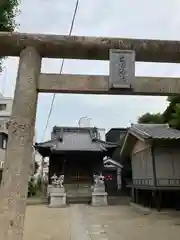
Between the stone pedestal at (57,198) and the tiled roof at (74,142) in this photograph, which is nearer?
the stone pedestal at (57,198)

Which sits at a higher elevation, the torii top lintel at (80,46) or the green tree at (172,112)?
the green tree at (172,112)

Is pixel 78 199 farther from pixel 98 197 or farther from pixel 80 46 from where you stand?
pixel 80 46

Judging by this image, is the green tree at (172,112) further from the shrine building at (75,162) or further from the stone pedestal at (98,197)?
the stone pedestal at (98,197)

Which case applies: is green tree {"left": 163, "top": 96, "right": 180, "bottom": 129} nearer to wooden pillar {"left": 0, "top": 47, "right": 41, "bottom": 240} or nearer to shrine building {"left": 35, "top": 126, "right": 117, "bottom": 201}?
shrine building {"left": 35, "top": 126, "right": 117, "bottom": 201}

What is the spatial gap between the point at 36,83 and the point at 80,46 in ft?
3.35

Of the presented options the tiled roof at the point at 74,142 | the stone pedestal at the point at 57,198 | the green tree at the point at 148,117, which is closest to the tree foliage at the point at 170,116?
the green tree at the point at 148,117

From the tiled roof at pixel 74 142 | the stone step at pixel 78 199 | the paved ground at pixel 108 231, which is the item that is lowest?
the paved ground at pixel 108 231

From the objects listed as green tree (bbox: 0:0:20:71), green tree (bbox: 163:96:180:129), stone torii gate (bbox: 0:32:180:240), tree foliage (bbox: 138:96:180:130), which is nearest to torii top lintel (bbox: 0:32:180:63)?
stone torii gate (bbox: 0:32:180:240)

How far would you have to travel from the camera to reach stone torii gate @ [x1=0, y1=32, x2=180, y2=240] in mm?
4223

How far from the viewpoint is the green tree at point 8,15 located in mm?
6502

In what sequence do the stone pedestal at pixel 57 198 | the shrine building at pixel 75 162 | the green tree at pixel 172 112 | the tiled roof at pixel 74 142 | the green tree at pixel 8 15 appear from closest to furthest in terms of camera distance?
the green tree at pixel 8 15 → the stone pedestal at pixel 57 198 → the green tree at pixel 172 112 → the shrine building at pixel 75 162 → the tiled roof at pixel 74 142

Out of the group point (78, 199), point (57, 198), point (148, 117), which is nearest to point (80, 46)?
point (57, 198)

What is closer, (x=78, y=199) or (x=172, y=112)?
(x=78, y=199)

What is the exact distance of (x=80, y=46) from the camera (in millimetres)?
4887
